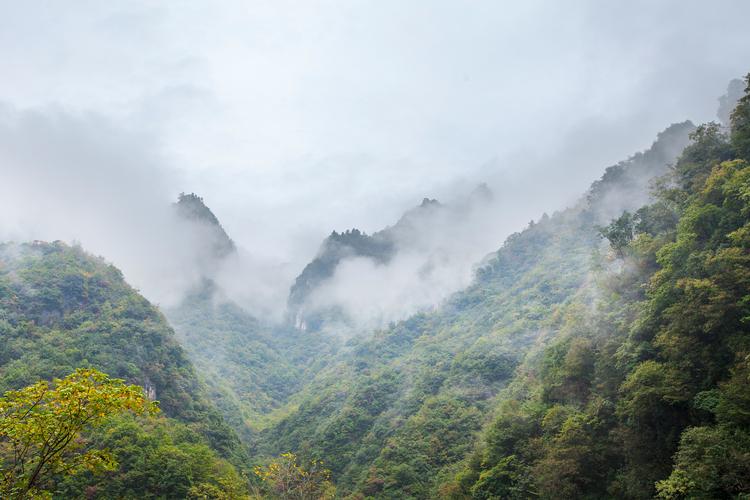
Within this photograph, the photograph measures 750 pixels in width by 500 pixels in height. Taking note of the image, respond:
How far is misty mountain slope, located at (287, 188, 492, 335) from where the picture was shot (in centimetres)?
15100

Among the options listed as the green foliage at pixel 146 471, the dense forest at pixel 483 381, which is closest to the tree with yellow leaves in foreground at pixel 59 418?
the dense forest at pixel 483 381

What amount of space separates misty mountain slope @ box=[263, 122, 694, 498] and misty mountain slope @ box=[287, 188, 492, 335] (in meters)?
38.9

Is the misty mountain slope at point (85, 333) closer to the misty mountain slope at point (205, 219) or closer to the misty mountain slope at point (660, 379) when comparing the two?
the misty mountain slope at point (660, 379)

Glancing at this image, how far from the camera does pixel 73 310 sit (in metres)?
62.7

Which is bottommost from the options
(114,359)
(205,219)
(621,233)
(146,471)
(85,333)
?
(146,471)

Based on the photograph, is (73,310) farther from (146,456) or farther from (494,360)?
(494,360)

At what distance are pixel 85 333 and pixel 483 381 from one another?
50217 millimetres

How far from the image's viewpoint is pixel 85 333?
5728 cm

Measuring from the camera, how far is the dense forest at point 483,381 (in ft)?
56.4

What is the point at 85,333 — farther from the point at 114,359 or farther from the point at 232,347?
the point at 232,347

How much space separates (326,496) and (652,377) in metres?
27.5

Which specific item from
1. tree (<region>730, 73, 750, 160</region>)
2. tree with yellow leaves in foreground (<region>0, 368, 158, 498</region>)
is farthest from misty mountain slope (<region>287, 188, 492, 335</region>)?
tree with yellow leaves in foreground (<region>0, 368, 158, 498</region>)

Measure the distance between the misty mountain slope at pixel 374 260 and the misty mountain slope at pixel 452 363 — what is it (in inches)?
1533

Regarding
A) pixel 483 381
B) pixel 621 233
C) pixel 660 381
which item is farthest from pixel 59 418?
pixel 483 381
